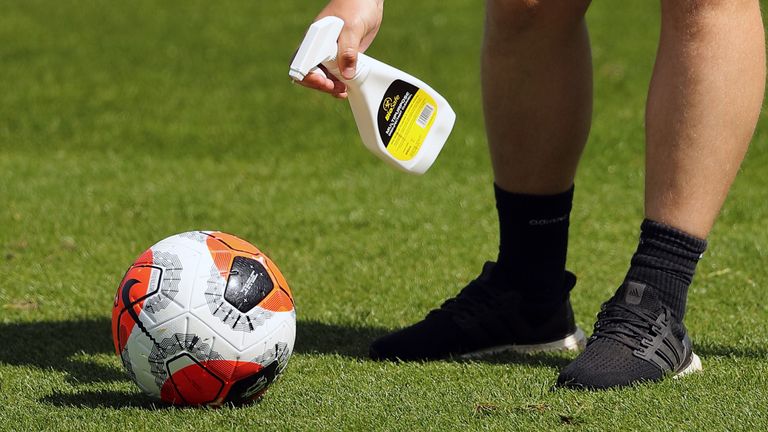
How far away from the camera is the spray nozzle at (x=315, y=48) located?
2.74 meters

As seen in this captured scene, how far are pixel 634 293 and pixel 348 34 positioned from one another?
0.94m

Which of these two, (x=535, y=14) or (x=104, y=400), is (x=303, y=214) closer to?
(x=535, y=14)

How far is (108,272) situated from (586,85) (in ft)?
7.03

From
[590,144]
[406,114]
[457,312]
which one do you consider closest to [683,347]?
[457,312]

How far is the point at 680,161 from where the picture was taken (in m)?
2.82

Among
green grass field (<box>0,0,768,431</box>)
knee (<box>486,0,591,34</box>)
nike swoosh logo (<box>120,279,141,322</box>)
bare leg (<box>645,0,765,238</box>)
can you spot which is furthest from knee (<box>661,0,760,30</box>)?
nike swoosh logo (<box>120,279,141,322</box>)

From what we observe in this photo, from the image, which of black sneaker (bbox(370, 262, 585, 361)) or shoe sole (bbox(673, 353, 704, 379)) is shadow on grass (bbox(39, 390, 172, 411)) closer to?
black sneaker (bbox(370, 262, 585, 361))

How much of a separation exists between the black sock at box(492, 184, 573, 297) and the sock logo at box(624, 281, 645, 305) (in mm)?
426

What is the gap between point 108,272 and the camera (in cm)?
454

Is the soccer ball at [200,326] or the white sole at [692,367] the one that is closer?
the soccer ball at [200,326]

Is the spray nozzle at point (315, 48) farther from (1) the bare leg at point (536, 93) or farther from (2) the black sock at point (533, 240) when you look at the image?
(2) the black sock at point (533, 240)

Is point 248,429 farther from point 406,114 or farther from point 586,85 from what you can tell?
point 586,85

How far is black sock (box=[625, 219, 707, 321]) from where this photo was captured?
9.34ft

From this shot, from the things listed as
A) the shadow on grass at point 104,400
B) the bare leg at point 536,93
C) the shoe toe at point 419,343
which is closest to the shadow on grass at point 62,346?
the shadow on grass at point 104,400
